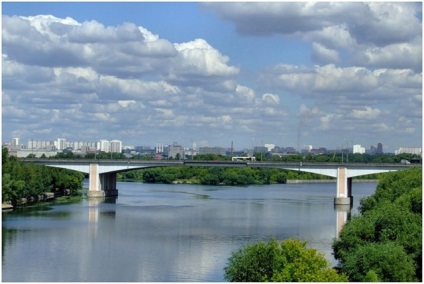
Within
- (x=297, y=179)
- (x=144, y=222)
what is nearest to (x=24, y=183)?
(x=144, y=222)

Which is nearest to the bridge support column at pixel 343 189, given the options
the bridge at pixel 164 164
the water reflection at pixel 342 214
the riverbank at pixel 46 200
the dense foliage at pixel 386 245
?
the bridge at pixel 164 164

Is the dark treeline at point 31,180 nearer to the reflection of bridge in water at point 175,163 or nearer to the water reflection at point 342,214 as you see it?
the reflection of bridge in water at point 175,163

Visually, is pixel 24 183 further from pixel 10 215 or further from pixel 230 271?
pixel 230 271

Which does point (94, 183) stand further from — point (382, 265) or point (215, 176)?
point (382, 265)

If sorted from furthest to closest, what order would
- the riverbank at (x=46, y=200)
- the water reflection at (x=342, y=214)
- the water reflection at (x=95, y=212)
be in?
1. the riverbank at (x=46, y=200)
2. the water reflection at (x=342, y=214)
3. the water reflection at (x=95, y=212)

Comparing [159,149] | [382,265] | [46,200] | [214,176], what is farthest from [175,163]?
[159,149]

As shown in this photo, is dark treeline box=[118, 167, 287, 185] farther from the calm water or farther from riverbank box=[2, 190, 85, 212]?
the calm water
